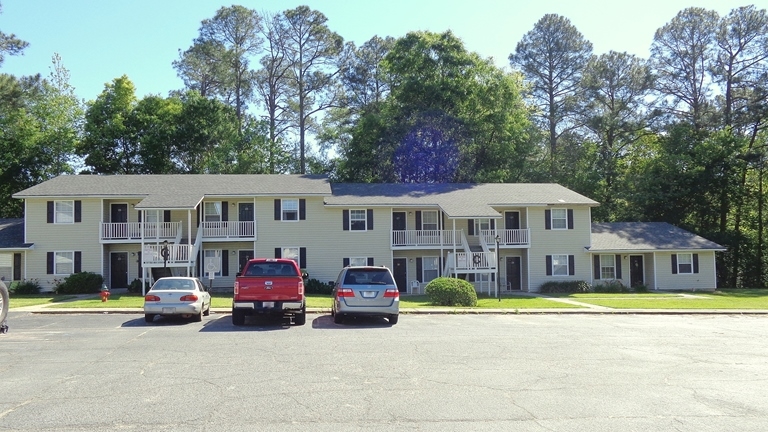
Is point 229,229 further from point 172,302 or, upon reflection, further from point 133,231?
point 172,302

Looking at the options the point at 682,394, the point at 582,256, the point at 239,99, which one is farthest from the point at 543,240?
the point at 239,99

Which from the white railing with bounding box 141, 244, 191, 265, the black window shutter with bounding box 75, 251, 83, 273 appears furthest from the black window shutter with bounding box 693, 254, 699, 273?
the black window shutter with bounding box 75, 251, 83, 273

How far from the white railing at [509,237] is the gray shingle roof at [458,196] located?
5.29 feet

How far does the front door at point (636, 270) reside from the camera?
126 feet

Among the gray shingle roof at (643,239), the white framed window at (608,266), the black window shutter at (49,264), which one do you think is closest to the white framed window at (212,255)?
the black window shutter at (49,264)

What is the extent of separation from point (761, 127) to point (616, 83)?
11.8 meters

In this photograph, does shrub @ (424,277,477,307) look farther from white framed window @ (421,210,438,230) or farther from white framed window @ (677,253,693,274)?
white framed window @ (677,253,693,274)

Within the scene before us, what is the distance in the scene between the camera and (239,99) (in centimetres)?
5775

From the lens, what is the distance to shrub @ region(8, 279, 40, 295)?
3164cm

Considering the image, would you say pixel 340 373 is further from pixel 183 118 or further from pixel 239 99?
pixel 239 99

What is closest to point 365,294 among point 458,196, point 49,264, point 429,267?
point 429,267

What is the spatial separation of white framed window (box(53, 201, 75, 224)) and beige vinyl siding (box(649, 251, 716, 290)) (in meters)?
34.6

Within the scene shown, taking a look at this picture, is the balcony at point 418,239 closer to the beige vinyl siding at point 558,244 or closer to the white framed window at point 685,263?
the beige vinyl siding at point 558,244

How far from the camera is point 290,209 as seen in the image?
34.5 metres
